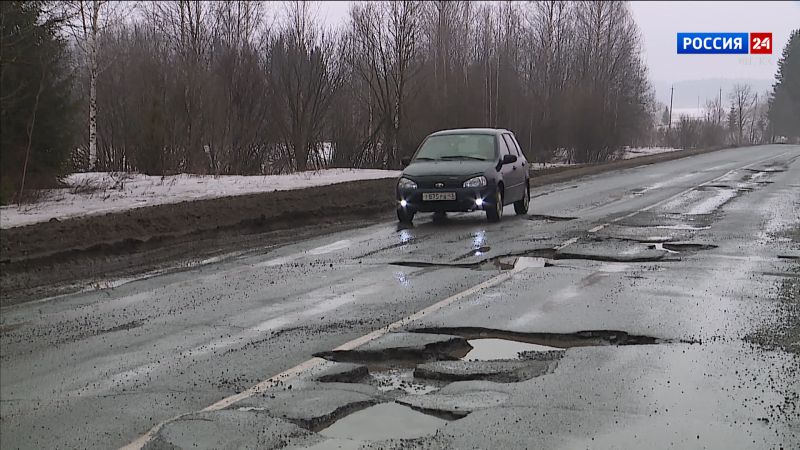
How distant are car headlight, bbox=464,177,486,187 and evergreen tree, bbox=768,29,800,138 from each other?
3444 inches

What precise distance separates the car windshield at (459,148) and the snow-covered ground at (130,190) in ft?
15.3

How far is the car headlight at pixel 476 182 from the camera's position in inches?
573

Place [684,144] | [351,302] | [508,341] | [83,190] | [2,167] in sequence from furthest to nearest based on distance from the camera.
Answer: [684,144] → [83,190] → [2,167] → [351,302] → [508,341]

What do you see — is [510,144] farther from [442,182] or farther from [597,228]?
[597,228]

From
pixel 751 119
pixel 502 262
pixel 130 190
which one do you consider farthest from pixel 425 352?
pixel 751 119

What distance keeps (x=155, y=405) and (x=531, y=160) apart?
36.6 metres

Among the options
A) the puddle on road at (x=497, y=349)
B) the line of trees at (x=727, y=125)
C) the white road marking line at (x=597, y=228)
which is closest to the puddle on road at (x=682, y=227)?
the white road marking line at (x=597, y=228)

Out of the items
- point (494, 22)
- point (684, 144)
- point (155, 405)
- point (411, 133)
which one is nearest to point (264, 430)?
point (155, 405)

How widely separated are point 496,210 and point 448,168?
1.15 meters

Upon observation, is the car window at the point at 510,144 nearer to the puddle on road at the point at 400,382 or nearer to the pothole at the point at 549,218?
the pothole at the point at 549,218

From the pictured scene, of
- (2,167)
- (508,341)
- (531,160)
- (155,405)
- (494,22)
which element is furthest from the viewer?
(494,22)

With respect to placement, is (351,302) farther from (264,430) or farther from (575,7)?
(575,7)

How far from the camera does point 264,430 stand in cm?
445

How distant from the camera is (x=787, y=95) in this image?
9725 centimetres
